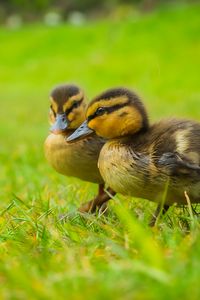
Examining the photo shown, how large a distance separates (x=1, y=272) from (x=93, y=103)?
1215mm

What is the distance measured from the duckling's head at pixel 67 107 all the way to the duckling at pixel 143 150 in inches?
21.7

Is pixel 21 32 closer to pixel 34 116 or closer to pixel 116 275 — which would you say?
pixel 34 116

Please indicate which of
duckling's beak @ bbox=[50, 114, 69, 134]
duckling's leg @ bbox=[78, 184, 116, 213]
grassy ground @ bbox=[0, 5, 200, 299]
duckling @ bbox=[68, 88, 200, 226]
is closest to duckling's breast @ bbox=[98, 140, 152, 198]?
duckling @ bbox=[68, 88, 200, 226]

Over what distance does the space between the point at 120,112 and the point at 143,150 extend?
269mm

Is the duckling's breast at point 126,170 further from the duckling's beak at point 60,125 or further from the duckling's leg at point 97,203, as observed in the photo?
the duckling's beak at point 60,125

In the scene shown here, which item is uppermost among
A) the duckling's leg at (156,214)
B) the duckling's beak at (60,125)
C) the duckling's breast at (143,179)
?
the duckling's beak at (60,125)

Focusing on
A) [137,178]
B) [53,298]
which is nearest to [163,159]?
[137,178]

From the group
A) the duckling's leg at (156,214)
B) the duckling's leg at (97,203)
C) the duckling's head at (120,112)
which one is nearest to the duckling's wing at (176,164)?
the duckling's leg at (156,214)

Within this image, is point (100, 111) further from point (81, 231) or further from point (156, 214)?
point (81, 231)

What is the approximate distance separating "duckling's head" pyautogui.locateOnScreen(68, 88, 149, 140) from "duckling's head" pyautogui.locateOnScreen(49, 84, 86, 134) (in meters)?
0.69

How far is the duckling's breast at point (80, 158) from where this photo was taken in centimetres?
335

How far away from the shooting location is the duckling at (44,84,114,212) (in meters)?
3.35

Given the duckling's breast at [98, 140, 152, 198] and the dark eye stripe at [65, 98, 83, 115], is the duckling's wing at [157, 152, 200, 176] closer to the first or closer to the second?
the duckling's breast at [98, 140, 152, 198]

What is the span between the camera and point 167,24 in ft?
61.3
